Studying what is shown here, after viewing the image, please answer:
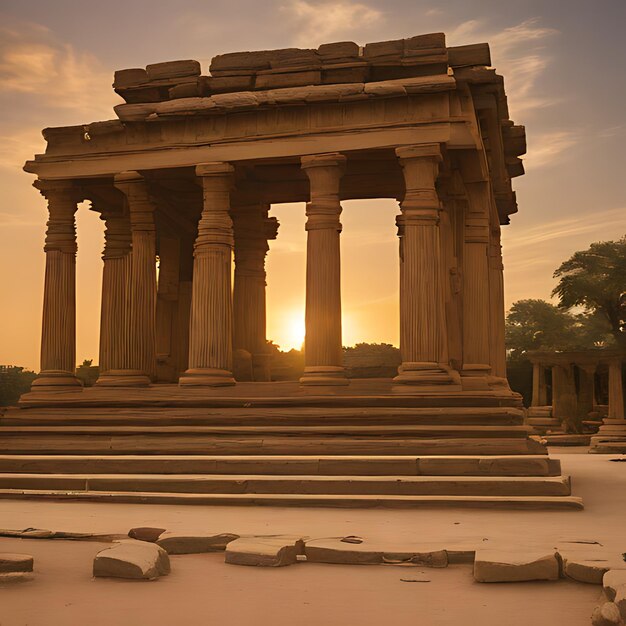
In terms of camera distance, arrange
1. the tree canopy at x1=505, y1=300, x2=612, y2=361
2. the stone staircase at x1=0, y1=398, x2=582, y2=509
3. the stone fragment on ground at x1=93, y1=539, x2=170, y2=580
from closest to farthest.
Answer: the stone fragment on ground at x1=93, y1=539, x2=170, y2=580 → the stone staircase at x1=0, y1=398, x2=582, y2=509 → the tree canopy at x1=505, y1=300, x2=612, y2=361

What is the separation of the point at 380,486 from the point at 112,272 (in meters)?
10.7

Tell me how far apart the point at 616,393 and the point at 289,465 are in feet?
114

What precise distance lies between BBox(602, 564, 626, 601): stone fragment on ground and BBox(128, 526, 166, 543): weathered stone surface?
4753mm

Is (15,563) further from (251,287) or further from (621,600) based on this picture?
(251,287)

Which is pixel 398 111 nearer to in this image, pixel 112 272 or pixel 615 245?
pixel 112 272

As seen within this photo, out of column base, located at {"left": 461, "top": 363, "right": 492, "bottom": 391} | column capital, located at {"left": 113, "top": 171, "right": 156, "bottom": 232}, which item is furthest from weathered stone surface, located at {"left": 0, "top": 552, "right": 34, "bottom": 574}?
column base, located at {"left": 461, "top": 363, "right": 492, "bottom": 391}

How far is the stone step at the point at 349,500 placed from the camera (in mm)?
11336

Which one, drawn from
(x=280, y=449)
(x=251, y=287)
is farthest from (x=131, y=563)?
(x=251, y=287)

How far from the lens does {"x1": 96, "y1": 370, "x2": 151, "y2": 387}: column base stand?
60.7 ft

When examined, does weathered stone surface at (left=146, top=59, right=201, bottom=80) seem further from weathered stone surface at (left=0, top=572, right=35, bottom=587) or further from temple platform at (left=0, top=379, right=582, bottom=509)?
weathered stone surface at (left=0, top=572, right=35, bottom=587)

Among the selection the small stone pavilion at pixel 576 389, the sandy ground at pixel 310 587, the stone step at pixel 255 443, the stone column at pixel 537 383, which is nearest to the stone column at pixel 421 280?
the stone step at pixel 255 443

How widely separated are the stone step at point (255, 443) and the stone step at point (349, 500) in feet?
5.79

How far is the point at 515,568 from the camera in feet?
23.3

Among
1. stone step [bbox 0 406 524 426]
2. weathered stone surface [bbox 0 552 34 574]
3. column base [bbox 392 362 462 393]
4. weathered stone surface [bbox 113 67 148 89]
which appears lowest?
weathered stone surface [bbox 0 552 34 574]
